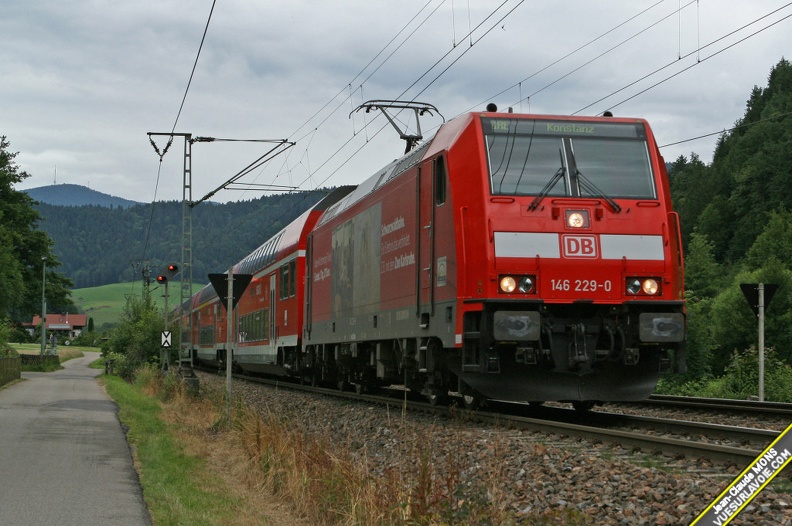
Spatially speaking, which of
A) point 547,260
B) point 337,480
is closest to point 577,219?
point 547,260

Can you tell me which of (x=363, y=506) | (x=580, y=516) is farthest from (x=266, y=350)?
(x=580, y=516)

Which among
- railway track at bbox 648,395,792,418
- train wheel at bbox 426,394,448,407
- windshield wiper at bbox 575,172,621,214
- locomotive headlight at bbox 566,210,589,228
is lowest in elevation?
railway track at bbox 648,395,792,418

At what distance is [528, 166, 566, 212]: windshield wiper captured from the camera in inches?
468

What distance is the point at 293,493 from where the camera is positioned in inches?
386

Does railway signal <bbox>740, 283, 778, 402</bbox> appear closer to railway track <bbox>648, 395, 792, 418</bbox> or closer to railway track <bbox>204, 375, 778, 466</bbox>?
railway track <bbox>648, 395, 792, 418</bbox>

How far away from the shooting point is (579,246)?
1188 centimetres

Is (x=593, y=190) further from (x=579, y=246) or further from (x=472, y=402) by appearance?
(x=472, y=402)

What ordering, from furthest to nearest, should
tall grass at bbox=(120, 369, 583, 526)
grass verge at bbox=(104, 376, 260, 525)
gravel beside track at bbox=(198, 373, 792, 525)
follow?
grass verge at bbox=(104, 376, 260, 525), tall grass at bbox=(120, 369, 583, 526), gravel beside track at bbox=(198, 373, 792, 525)

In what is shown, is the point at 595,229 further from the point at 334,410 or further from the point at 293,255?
the point at 293,255

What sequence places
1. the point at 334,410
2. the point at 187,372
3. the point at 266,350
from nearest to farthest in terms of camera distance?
the point at 334,410, the point at 187,372, the point at 266,350

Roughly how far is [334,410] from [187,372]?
1016 cm

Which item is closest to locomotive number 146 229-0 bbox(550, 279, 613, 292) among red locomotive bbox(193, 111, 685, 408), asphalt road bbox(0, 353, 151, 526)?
red locomotive bbox(193, 111, 685, 408)

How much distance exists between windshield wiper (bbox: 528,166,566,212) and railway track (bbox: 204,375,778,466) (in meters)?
2.51

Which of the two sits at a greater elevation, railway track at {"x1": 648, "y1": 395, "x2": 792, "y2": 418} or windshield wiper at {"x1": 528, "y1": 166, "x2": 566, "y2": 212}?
windshield wiper at {"x1": 528, "y1": 166, "x2": 566, "y2": 212}
